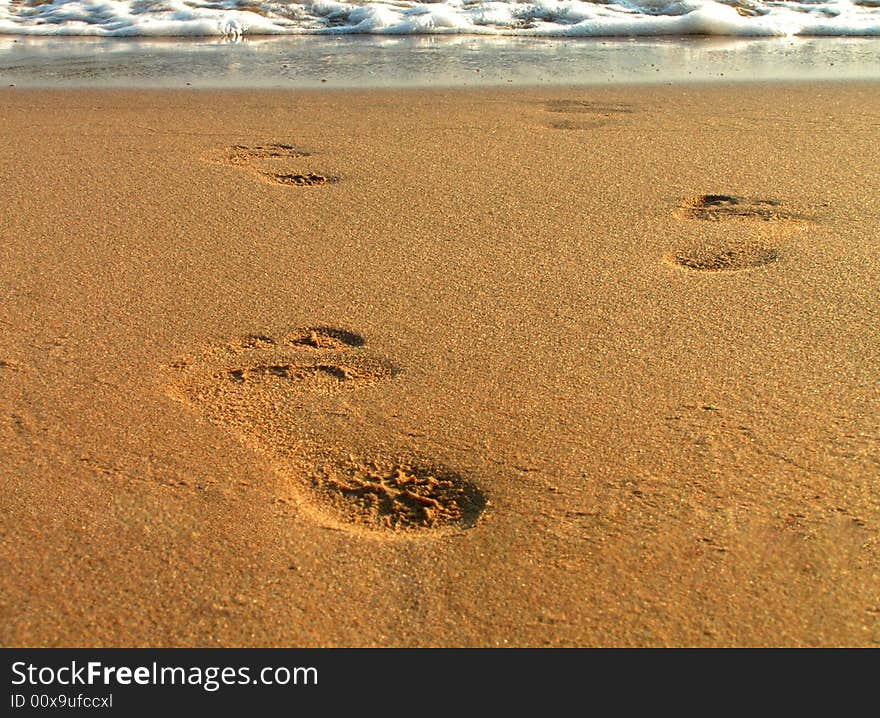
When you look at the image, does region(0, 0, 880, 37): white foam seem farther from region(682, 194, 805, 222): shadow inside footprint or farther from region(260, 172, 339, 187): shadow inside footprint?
region(682, 194, 805, 222): shadow inside footprint

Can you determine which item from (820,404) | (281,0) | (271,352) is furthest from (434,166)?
(281,0)

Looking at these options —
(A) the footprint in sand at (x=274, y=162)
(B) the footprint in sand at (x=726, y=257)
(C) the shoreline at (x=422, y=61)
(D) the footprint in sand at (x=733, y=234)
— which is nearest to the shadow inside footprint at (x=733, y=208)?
(D) the footprint in sand at (x=733, y=234)

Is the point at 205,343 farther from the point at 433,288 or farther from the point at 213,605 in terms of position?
the point at 213,605

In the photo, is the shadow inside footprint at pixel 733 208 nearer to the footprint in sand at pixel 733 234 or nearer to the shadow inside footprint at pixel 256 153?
the footprint in sand at pixel 733 234

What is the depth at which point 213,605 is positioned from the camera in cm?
139

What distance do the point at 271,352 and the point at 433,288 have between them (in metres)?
0.46

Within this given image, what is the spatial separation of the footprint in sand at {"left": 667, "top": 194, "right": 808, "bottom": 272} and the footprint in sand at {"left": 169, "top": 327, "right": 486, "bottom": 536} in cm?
92

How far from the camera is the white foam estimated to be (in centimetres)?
622

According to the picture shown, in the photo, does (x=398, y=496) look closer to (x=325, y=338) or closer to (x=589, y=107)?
(x=325, y=338)

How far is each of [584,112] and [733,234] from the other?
1.49 meters

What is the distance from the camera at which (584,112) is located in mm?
3920

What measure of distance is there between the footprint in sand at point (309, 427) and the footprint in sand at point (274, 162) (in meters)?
1.05
